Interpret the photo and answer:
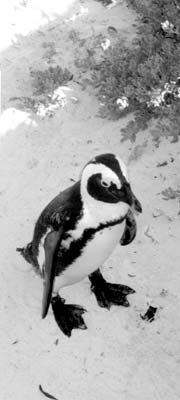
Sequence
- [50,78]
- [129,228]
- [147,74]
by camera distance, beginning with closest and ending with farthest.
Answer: [129,228] < [147,74] < [50,78]

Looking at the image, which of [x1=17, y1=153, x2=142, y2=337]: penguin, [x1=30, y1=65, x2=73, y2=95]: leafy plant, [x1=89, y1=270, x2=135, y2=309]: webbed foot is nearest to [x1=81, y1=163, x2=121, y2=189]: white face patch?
[x1=17, y1=153, x2=142, y2=337]: penguin

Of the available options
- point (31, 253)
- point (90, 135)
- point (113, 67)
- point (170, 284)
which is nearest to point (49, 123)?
point (90, 135)

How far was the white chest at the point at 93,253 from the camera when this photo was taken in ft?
11.9

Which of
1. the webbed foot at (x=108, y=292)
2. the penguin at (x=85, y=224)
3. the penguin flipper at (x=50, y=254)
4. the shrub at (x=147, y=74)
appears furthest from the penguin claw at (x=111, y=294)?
the shrub at (x=147, y=74)

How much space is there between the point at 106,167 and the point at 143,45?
3.04 meters

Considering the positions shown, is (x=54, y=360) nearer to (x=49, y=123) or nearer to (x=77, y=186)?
(x=77, y=186)

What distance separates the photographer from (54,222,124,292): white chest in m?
3.63

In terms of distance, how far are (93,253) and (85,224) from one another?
0.87 ft

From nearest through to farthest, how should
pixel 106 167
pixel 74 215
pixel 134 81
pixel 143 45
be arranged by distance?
pixel 106 167 < pixel 74 215 < pixel 134 81 < pixel 143 45

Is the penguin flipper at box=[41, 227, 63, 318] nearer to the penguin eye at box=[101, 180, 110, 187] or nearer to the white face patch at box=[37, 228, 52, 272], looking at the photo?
the white face patch at box=[37, 228, 52, 272]

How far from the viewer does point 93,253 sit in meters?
3.74

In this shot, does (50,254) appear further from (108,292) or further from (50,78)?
(50,78)

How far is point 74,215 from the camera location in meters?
3.59

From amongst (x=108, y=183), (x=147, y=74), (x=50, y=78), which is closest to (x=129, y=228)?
(x=108, y=183)
